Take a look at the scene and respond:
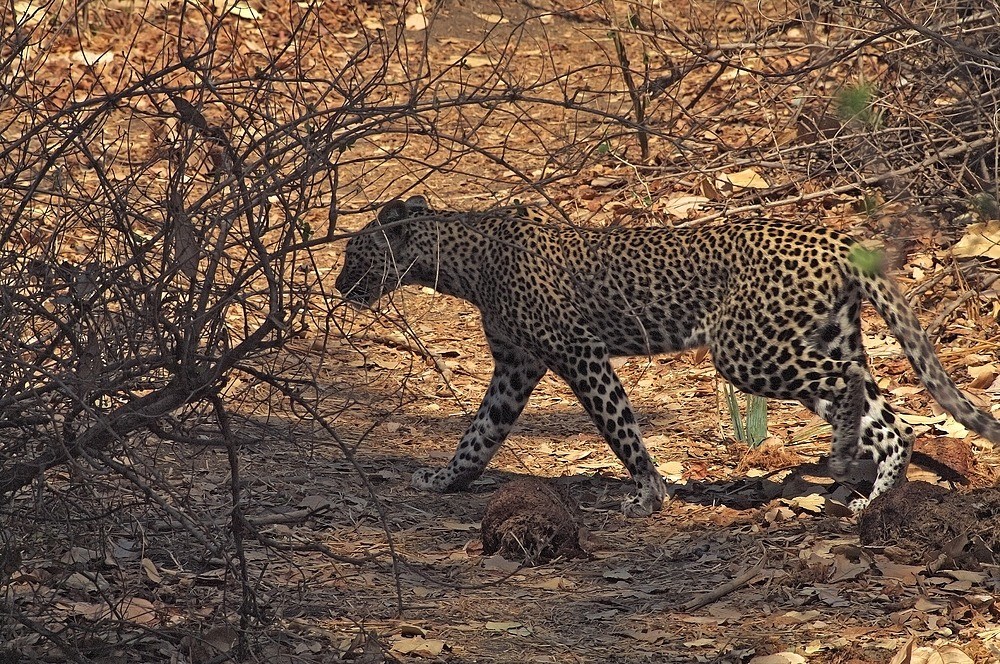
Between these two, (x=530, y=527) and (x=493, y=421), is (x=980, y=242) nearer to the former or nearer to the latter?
(x=493, y=421)

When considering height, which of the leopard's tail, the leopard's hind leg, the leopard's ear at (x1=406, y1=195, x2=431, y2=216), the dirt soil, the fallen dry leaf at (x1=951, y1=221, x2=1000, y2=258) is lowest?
the dirt soil

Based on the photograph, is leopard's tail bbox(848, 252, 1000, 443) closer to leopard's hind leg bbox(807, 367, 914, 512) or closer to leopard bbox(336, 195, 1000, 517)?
leopard bbox(336, 195, 1000, 517)

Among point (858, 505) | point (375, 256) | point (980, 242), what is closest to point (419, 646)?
point (858, 505)

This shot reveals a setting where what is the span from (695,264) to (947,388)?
147cm

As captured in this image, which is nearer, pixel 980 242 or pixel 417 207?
pixel 417 207

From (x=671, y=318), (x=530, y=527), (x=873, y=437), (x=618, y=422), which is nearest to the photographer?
(x=530, y=527)

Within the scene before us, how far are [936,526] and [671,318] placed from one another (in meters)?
2.08

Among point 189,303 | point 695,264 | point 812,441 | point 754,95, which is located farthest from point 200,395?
point 754,95

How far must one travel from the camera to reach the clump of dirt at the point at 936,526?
5.49 metres

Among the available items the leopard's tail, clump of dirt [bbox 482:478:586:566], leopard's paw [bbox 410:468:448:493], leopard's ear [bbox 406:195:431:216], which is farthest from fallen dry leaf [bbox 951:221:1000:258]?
clump of dirt [bbox 482:478:586:566]

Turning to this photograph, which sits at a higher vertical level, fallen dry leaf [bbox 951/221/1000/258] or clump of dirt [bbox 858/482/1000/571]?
fallen dry leaf [bbox 951/221/1000/258]

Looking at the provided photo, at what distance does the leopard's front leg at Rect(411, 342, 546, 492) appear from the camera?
7.73m

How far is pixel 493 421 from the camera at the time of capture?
25.4ft

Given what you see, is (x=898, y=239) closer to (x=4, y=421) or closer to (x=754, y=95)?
(x=4, y=421)
